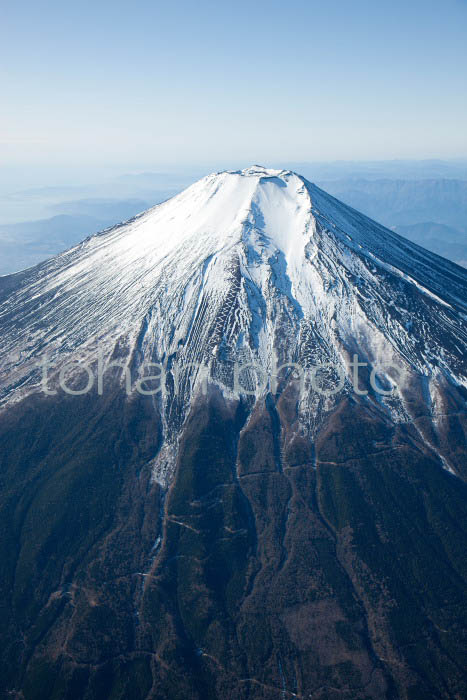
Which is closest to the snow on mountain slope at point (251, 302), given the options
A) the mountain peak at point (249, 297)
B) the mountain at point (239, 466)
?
the mountain peak at point (249, 297)

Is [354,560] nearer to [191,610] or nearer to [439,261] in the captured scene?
[191,610]

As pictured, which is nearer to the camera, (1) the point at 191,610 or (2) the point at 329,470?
(1) the point at 191,610

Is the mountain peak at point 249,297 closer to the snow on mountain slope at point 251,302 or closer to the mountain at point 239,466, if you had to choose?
the snow on mountain slope at point 251,302

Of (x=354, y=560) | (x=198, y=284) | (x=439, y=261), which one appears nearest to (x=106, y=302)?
(x=198, y=284)

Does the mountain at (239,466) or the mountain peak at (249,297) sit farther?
the mountain peak at (249,297)

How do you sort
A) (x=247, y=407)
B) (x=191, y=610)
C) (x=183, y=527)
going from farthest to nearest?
1. (x=247, y=407)
2. (x=183, y=527)
3. (x=191, y=610)

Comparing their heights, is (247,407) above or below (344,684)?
above
